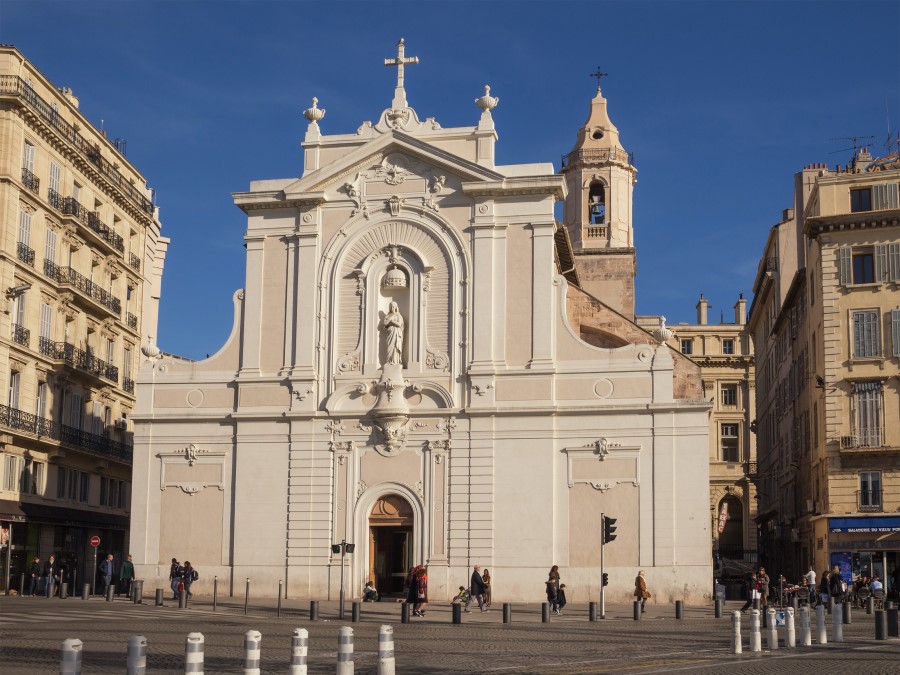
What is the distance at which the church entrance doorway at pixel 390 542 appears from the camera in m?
41.7

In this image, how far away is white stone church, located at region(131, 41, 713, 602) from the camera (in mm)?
40312

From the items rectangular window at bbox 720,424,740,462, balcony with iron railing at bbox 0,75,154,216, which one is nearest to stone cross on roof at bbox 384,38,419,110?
balcony with iron railing at bbox 0,75,154,216

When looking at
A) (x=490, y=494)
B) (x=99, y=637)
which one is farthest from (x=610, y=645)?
(x=490, y=494)

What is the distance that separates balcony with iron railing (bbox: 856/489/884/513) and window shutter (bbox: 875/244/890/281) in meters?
7.70

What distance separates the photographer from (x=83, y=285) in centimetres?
5141

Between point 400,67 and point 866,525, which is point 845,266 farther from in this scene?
point 400,67

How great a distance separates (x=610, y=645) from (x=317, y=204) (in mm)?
23537

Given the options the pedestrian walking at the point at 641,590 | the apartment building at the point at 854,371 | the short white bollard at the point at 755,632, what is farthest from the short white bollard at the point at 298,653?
the apartment building at the point at 854,371

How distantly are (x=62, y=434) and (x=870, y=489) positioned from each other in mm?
30324

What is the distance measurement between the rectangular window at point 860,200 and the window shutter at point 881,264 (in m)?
1.73

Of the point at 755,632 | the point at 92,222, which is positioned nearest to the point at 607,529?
the point at 755,632

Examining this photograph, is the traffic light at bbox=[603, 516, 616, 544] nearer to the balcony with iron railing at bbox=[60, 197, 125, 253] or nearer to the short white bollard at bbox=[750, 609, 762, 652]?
the short white bollard at bbox=[750, 609, 762, 652]

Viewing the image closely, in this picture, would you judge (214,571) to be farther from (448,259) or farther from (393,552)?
(448,259)

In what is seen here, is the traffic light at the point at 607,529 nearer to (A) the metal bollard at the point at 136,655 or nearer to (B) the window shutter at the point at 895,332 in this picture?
(B) the window shutter at the point at 895,332
